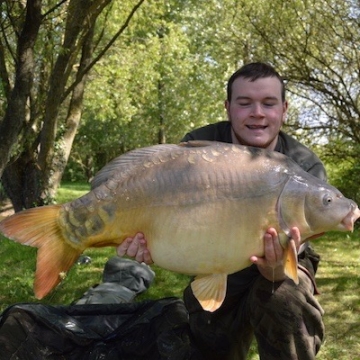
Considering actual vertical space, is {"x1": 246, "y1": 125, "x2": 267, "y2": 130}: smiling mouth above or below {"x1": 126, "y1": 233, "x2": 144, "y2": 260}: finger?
above

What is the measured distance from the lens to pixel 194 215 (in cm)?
159

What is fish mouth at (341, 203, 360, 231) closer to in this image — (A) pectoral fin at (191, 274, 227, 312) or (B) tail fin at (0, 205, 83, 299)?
(A) pectoral fin at (191, 274, 227, 312)

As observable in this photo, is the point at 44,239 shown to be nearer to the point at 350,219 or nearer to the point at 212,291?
the point at 212,291

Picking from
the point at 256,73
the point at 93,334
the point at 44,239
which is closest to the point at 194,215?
the point at 44,239

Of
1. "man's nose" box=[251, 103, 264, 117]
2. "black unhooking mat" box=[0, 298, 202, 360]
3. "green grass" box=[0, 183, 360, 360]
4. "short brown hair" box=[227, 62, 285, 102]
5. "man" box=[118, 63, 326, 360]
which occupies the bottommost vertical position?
"green grass" box=[0, 183, 360, 360]

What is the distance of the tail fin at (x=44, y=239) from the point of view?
158 cm

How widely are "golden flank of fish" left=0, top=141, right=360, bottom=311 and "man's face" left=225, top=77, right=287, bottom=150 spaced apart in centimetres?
43

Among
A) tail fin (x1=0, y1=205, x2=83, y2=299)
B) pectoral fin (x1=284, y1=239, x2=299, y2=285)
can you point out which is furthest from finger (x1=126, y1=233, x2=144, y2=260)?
pectoral fin (x1=284, y1=239, x2=299, y2=285)

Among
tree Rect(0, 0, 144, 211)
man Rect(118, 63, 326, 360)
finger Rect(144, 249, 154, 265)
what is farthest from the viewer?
tree Rect(0, 0, 144, 211)

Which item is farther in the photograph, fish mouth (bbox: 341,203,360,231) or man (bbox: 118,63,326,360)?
man (bbox: 118,63,326,360)

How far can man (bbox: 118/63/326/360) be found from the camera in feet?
6.25

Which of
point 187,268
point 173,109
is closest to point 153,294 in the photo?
point 187,268

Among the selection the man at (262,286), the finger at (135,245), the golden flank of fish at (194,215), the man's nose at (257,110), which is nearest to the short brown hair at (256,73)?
the man at (262,286)

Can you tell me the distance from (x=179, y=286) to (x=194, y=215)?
2.37m
